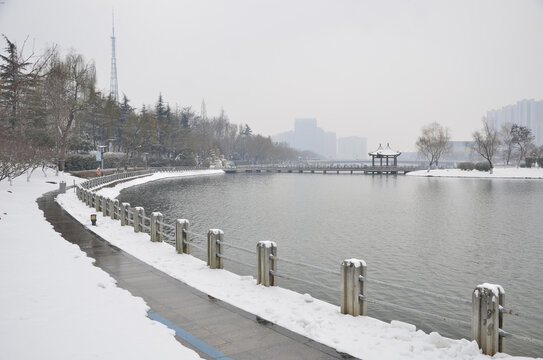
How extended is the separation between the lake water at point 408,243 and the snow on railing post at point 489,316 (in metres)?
3.58

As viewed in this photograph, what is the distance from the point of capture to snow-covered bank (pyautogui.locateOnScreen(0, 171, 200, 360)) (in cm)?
680

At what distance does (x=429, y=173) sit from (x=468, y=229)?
3456 inches

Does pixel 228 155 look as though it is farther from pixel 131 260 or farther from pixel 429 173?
pixel 131 260

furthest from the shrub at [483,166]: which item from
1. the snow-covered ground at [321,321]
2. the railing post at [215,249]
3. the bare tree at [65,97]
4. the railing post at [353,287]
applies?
the railing post at [353,287]

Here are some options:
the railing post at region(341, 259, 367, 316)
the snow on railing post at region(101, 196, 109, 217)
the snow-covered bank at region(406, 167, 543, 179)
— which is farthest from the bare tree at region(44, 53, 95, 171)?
the snow-covered bank at region(406, 167, 543, 179)

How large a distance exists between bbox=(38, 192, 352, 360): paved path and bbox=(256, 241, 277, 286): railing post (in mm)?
1651

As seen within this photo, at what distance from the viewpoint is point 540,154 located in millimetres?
112688

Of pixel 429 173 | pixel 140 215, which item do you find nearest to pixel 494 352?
pixel 140 215

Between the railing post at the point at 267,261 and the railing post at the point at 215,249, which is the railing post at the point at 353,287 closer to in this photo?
the railing post at the point at 267,261

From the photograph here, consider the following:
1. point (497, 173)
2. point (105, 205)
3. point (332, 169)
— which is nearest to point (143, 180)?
point (105, 205)

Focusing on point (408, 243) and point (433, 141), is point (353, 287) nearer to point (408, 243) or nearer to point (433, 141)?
point (408, 243)

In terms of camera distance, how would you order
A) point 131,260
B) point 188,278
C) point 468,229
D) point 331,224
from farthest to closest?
point 331,224 < point 468,229 < point 131,260 < point 188,278

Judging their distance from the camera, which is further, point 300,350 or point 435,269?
point 435,269

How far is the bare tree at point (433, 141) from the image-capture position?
117750 mm
